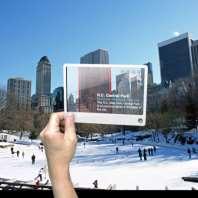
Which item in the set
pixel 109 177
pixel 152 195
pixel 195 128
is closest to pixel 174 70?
pixel 195 128

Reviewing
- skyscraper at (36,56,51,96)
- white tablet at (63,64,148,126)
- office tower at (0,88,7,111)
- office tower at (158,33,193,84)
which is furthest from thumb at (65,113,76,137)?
skyscraper at (36,56,51,96)

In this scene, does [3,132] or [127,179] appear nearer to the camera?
[127,179]

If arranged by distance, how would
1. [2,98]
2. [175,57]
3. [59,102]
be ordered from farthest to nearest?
[175,57] < [2,98] < [59,102]

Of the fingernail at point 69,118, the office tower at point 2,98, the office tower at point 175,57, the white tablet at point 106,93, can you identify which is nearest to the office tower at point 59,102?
the white tablet at point 106,93

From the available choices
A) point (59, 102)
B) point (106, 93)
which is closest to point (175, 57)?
point (59, 102)

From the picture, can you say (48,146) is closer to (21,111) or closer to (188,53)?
(21,111)

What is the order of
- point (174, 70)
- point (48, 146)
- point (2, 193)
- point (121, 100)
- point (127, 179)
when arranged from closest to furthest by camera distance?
point (48, 146) → point (121, 100) → point (2, 193) → point (127, 179) → point (174, 70)

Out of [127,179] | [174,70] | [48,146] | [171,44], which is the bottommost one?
[127,179]

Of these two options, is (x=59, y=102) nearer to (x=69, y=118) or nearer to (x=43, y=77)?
(x=69, y=118)
